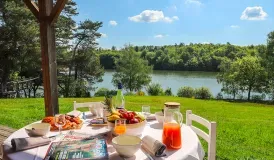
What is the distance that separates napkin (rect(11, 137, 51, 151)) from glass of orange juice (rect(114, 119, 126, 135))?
0.40 m

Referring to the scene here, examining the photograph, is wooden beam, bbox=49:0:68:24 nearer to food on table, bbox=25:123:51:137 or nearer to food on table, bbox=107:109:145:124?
food on table, bbox=25:123:51:137

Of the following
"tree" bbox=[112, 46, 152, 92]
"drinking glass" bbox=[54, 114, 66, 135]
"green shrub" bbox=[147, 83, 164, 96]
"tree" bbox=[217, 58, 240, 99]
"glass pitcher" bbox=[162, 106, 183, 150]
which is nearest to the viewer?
"glass pitcher" bbox=[162, 106, 183, 150]

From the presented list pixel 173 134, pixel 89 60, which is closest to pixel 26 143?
pixel 173 134

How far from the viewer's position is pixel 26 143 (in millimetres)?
1362

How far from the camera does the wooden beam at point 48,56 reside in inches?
118

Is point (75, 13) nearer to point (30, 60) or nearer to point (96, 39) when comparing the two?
point (96, 39)

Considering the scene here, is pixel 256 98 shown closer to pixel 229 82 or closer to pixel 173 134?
pixel 229 82

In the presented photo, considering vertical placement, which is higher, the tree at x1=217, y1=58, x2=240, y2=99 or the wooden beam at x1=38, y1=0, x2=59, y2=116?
the wooden beam at x1=38, y1=0, x2=59, y2=116

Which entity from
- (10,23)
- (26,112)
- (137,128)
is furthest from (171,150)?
(10,23)

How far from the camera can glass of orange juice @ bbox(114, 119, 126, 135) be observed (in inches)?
57.1

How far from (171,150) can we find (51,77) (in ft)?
7.35

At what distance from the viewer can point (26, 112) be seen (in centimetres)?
551

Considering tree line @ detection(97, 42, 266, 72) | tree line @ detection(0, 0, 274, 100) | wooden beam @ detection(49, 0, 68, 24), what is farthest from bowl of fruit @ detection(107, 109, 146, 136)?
tree line @ detection(97, 42, 266, 72)

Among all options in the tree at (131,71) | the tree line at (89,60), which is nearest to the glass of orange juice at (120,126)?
the tree line at (89,60)
